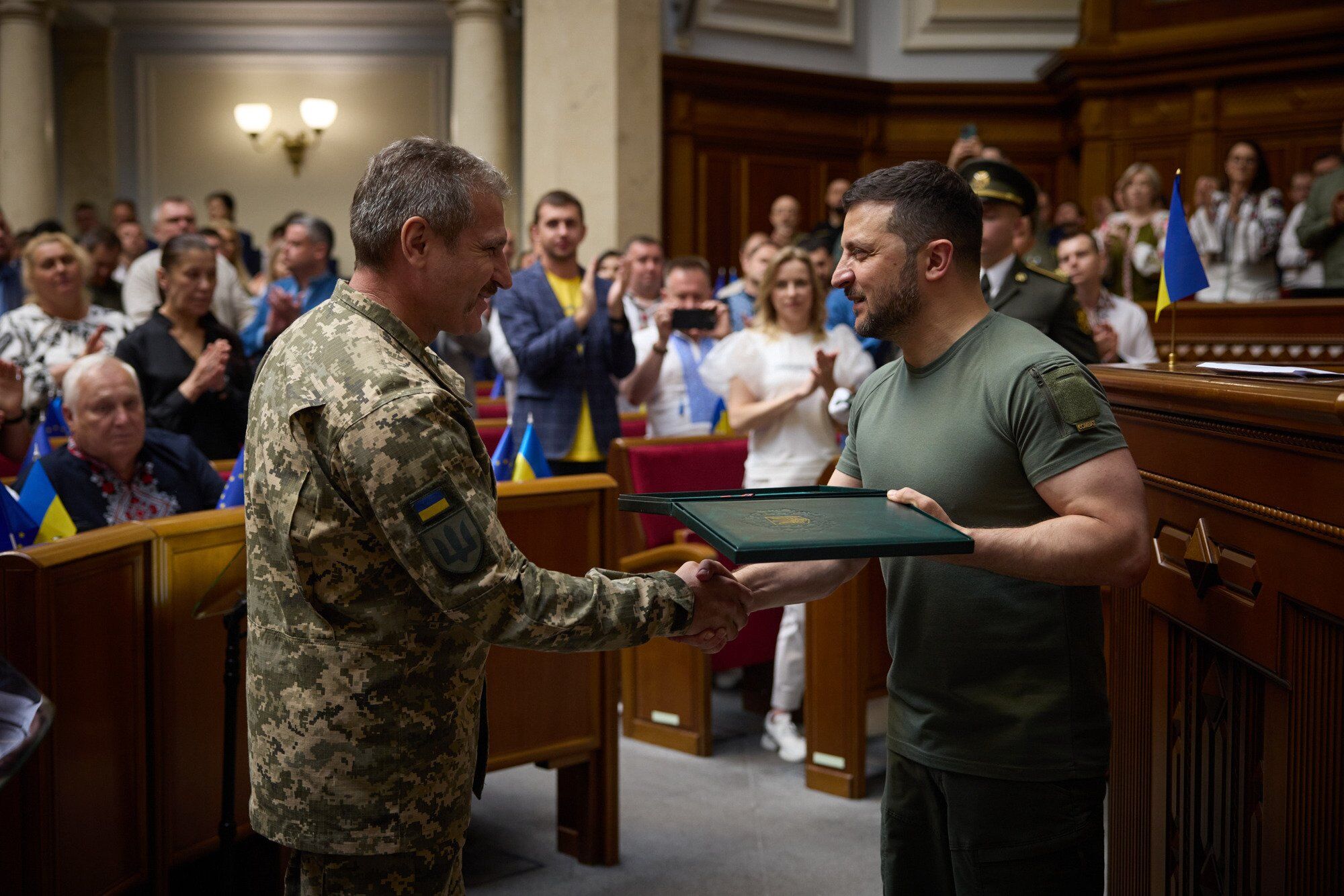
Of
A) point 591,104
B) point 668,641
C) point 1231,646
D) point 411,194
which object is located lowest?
point 668,641

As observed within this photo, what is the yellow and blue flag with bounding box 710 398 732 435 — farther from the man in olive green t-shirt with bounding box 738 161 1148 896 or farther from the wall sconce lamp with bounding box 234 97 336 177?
the wall sconce lamp with bounding box 234 97 336 177

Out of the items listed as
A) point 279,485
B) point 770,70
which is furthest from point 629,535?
point 770,70

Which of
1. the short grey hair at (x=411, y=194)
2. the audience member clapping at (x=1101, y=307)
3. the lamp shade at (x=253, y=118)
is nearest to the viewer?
the short grey hair at (x=411, y=194)

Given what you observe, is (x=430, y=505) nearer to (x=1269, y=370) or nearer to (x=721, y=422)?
(x=1269, y=370)

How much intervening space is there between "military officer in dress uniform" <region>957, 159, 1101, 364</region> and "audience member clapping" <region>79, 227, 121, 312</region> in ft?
17.8

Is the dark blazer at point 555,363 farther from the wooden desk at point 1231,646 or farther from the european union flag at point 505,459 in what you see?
the wooden desk at point 1231,646

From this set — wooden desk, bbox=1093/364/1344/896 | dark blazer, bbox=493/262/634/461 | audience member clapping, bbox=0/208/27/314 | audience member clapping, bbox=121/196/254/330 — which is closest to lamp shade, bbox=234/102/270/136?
audience member clapping, bbox=0/208/27/314

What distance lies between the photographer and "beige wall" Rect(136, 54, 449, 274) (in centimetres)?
1213

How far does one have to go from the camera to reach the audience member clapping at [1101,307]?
5.12m

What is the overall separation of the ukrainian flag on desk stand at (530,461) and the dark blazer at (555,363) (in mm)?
906

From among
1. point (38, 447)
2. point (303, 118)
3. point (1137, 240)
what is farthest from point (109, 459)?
point (303, 118)

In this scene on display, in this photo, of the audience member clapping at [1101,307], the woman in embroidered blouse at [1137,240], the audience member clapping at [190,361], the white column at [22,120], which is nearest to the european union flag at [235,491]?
the audience member clapping at [190,361]

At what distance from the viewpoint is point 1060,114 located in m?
10.4

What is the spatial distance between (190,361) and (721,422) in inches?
82.6
